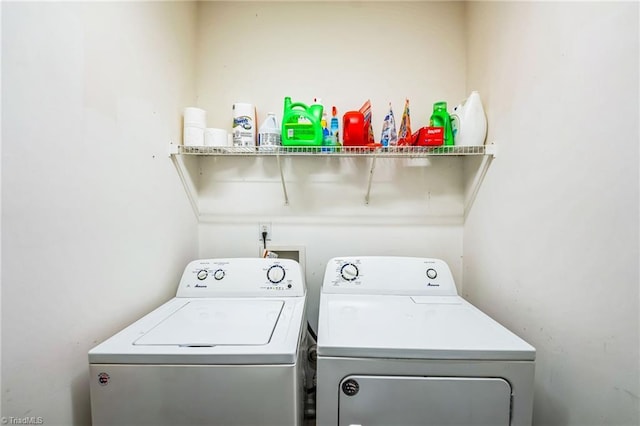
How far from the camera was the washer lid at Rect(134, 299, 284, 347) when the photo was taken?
0.89 metres

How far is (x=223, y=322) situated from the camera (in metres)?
1.06

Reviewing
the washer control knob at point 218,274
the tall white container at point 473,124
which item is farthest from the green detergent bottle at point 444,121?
the washer control knob at point 218,274

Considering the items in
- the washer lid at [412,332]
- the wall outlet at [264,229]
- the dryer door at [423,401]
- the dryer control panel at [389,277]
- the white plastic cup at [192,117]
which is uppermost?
the white plastic cup at [192,117]

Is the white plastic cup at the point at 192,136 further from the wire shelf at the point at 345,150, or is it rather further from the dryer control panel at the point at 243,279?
the dryer control panel at the point at 243,279

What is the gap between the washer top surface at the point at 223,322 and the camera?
0.80 m

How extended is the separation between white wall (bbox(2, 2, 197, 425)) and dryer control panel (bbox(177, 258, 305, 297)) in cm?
16

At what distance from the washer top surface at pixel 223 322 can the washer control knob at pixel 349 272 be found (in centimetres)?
25

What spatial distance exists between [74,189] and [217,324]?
27.7 inches

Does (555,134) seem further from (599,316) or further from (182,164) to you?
(182,164)

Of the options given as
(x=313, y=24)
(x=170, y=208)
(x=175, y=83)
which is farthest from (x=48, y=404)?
(x=313, y=24)

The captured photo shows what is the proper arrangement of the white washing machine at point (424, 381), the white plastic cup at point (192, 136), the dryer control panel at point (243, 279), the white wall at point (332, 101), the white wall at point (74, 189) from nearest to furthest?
the white wall at point (74, 189)
the white washing machine at point (424, 381)
the dryer control panel at point (243, 279)
the white plastic cup at point (192, 136)
the white wall at point (332, 101)

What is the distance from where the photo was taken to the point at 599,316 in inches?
33.2

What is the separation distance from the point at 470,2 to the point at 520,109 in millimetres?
1009

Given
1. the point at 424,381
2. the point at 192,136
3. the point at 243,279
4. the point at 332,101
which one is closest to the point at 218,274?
the point at 243,279
